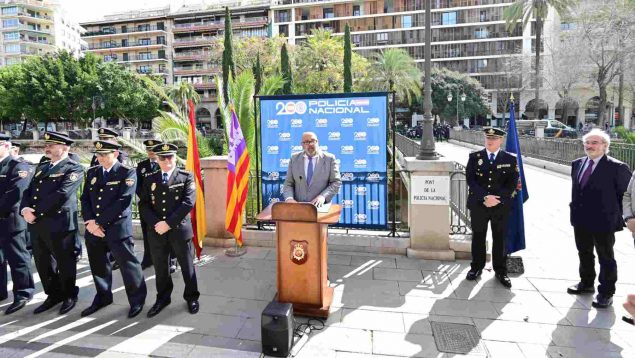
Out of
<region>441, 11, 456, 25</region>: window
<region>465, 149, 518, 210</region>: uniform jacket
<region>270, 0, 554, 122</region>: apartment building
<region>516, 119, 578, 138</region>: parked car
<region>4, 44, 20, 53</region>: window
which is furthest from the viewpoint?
<region>4, 44, 20, 53</region>: window

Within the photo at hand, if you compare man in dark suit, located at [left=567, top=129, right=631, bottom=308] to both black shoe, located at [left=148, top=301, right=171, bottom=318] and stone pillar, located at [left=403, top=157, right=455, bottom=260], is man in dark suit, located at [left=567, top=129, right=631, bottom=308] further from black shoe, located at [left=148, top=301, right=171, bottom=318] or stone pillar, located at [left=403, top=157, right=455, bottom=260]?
black shoe, located at [left=148, top=301, right=171, bottom=318]

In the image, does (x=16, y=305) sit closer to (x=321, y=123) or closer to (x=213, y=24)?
(x=321, y=123)

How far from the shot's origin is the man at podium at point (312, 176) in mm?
4965

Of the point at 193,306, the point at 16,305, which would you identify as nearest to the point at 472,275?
the point at 193,306

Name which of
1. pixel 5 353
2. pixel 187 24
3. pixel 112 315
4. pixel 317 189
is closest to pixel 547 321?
pixel 317 189

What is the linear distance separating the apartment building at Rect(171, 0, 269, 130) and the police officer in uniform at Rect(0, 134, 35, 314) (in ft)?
230

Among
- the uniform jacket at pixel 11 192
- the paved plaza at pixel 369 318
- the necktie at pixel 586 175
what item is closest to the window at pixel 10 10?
the paved plaza at pixel 369 318

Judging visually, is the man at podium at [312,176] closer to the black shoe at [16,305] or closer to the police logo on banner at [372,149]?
the police logo on banner at [372,149]

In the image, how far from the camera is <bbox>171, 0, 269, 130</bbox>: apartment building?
71875 mm

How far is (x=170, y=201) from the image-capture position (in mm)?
4625

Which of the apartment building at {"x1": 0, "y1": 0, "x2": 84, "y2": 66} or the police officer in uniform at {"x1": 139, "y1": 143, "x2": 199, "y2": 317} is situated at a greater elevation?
the apartment building at {"x1": 0, "y1": 0, "x2": 84, "y2": 66}

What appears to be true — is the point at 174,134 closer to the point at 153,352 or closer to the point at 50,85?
the point at 153,352

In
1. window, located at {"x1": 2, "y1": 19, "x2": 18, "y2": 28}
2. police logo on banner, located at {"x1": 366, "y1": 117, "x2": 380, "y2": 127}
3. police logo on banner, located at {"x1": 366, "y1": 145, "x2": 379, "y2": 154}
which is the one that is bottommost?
police logo on banner, located at {"x1": 366, "y1": 145, "x2": 379, "y2": 154}

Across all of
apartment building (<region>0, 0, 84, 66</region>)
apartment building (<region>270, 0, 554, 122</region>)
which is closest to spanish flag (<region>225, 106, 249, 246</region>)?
apartment building (<region>270, 0, 554, 122</region>)
